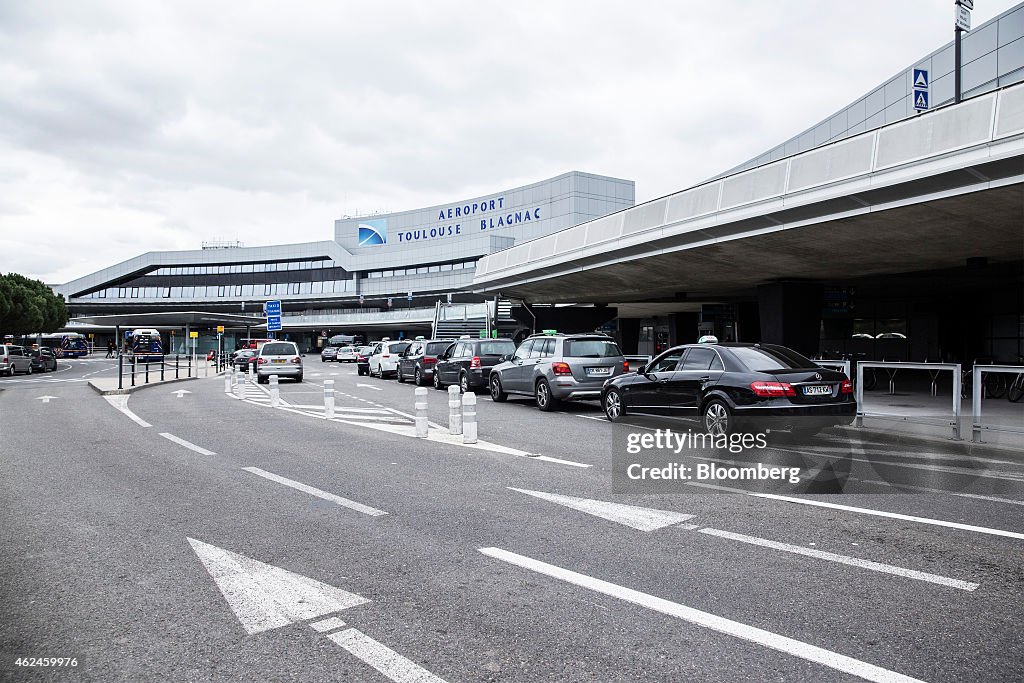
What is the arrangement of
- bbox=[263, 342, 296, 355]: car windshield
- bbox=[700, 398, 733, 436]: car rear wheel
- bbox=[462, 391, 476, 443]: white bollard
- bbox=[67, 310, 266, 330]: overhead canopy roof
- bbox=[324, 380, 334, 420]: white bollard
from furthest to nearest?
bbox=[263, 342, 296, 355]: car windshield < bbox=[67, 310, 266, 330]: overhead canopy roof < bbox=[324, 380, 334, 420]: white bollard < bbox=[462, 391, 476, 443]: white bollard < bbox=[700, 398, 733, 436]: car rear wheel

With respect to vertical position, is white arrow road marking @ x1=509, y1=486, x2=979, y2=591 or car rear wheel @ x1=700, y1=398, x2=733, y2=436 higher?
car rear wheel @ x1=700, y1=398, x2=733, y2=436

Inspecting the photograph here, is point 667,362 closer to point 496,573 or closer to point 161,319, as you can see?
point 496,573

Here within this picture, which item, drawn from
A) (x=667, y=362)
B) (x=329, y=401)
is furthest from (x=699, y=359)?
(x=329, y=401)

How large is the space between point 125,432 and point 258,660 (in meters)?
10.9

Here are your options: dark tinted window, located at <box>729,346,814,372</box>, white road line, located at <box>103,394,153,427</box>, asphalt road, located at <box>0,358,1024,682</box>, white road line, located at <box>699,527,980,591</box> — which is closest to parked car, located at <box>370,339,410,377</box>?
white road line, located at <box>103,394,153,427</box>

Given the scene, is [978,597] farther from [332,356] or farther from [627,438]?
[332,356]

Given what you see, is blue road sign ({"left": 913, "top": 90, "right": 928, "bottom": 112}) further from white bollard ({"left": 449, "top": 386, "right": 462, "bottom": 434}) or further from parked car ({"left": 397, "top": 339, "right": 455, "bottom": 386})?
white bollard ({"left": 449, "top": 386, "right": 462, "bottom": 434})

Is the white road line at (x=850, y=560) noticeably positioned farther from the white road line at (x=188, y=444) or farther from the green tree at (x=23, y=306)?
the green tree at (x=23, y=306)

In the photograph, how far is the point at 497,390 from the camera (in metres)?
19.0

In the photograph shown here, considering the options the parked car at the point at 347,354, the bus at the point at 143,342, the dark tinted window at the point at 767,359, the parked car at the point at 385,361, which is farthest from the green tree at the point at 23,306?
the dark tinted window at the point at 767,359

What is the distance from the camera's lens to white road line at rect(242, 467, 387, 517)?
6.59m

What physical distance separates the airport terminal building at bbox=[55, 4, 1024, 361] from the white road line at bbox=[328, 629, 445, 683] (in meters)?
12.1

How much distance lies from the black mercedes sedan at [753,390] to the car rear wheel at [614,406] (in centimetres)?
141

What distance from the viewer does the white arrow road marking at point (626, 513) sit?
6.09 metres
